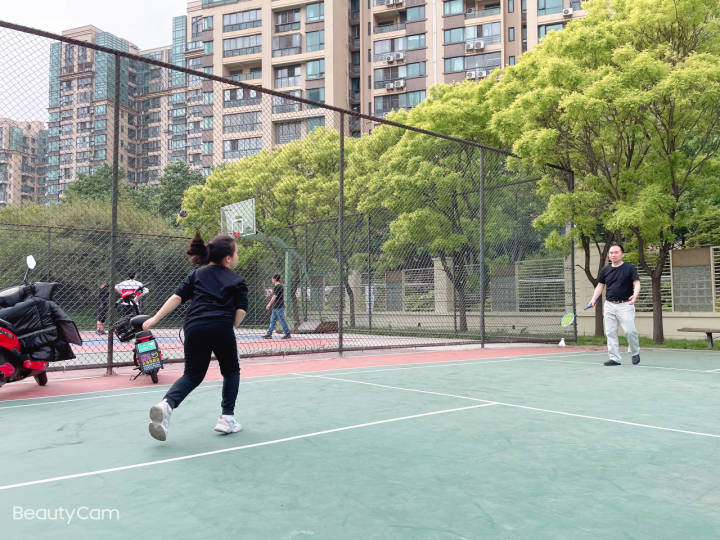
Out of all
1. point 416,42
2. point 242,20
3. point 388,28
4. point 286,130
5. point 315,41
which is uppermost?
point 242,20

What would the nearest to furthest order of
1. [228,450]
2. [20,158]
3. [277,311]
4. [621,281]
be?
[228,450]
[20,158]
[621,281]
[277,311]

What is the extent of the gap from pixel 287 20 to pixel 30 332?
160ft

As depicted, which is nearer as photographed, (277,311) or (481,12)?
(277,311)

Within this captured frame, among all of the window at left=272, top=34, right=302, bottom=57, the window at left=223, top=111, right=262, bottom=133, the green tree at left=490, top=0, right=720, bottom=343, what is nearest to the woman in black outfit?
the green tree at left=490, top=0, right=720, bottom=343

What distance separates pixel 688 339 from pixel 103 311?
16.0 m

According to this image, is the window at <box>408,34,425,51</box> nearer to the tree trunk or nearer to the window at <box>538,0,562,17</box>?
the window at <box>538,0,562,17</box>

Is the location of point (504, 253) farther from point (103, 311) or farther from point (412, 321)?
point (103, 311)

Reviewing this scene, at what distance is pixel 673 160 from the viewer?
13.9 meters

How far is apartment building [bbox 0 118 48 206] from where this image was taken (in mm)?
8344

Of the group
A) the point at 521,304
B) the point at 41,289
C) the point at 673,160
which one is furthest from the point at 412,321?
the point at 41,289

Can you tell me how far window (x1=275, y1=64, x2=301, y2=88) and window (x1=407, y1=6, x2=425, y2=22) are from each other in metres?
10.1

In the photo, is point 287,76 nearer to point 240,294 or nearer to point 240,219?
Result: point 240,219

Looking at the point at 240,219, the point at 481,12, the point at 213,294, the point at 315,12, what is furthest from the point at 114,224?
the point at 315,12

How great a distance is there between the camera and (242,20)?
5138cm
